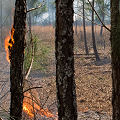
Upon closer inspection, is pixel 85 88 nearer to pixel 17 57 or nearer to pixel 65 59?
pixel 17 57

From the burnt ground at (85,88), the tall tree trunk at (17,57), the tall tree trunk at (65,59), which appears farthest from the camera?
the burnt ground at (85,88)

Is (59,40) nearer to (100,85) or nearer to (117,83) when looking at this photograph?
(117,83)

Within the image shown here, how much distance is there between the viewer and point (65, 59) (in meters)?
3.05

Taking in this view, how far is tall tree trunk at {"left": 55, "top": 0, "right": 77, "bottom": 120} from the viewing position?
3008mm

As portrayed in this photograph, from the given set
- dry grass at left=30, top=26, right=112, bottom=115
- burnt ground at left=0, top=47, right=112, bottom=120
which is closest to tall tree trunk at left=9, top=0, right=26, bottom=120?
burnt ground at left=0, top=47, right=112, bottom=120

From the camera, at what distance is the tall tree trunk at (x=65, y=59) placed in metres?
3.01

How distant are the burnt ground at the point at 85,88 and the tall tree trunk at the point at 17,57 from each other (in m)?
1.38

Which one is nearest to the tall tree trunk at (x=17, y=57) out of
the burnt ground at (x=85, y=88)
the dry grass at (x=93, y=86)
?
the burnt ground at (x=85, y=88)

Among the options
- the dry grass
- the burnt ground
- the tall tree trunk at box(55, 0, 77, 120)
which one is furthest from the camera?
the dry grass

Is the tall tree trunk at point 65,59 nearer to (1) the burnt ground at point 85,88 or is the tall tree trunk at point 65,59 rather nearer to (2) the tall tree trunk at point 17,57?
(2) the tall tree trunk at point 17,57

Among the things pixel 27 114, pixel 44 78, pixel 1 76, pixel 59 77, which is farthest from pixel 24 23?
pixel 1 76

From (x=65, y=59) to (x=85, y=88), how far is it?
8553 millimetres

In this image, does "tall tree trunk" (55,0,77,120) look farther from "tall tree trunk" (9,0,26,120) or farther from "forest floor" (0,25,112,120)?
"forest floor" (0,25,112,120)

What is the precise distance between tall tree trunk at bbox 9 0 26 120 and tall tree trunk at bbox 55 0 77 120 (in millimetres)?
728
